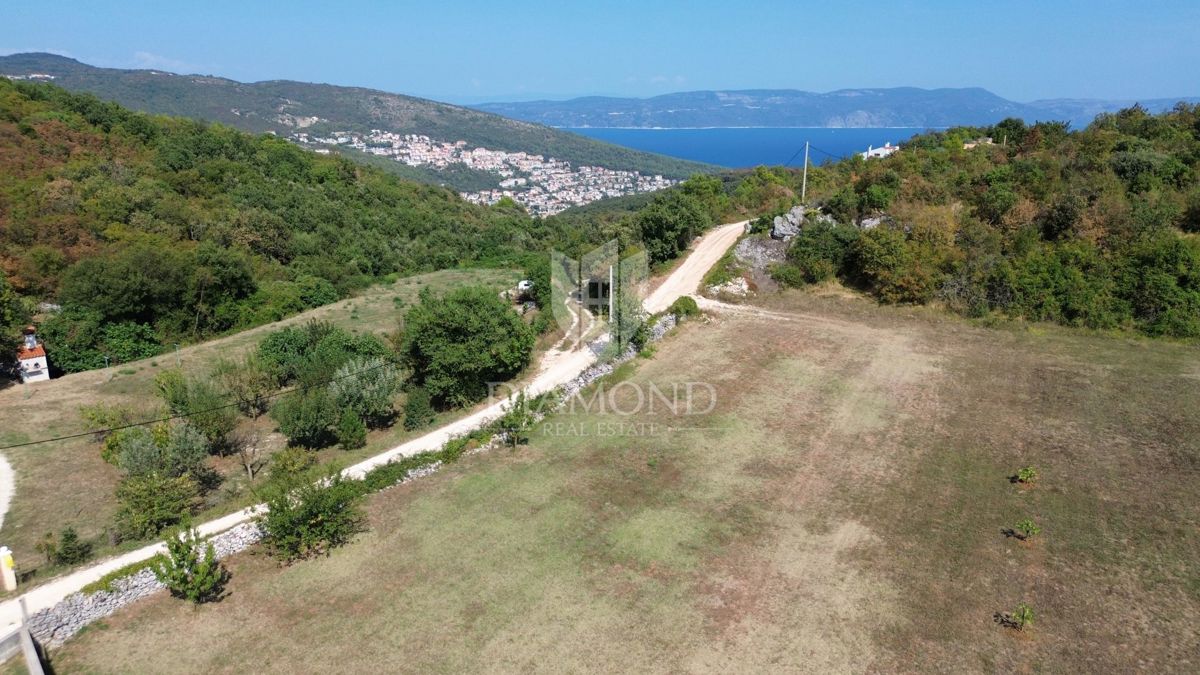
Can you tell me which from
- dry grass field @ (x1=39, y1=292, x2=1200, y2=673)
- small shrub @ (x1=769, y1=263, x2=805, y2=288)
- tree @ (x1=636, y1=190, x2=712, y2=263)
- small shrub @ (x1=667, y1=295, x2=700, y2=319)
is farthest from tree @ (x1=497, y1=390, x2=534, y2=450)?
tree @ (x1=636, y1=190, x2=712, y2=263)

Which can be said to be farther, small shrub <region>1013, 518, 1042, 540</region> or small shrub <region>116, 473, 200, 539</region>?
small shrub <region>116, 473, 200, 539</region>

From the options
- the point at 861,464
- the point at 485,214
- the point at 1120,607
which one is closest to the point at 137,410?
the point at 861,464

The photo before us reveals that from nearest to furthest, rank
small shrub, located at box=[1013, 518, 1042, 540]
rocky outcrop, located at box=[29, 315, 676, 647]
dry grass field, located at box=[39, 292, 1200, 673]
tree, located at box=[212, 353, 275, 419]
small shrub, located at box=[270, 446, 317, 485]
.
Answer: dry grass field, located at box=[39, 292, 1200, 673], rocky outcrop, located at box=[29, 315, 676, 647], small shrub, located at box=[1013, 518, 1042, 540], small shrub, located at box=[270, 446, 317, 485], tree, located at box=[212, 353, 275, 419]

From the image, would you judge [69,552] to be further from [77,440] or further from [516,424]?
[516,424]

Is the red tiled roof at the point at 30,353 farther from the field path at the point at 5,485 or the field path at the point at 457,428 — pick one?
the field path at the point at 457,428

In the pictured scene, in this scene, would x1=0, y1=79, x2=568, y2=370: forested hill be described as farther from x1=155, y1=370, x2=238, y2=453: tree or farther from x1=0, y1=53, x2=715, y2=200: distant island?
x1=0, y1=53, x2=715, y2=200: distant island

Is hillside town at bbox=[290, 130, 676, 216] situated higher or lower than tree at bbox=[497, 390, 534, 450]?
higher

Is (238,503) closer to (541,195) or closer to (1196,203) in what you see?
(1196,203)
